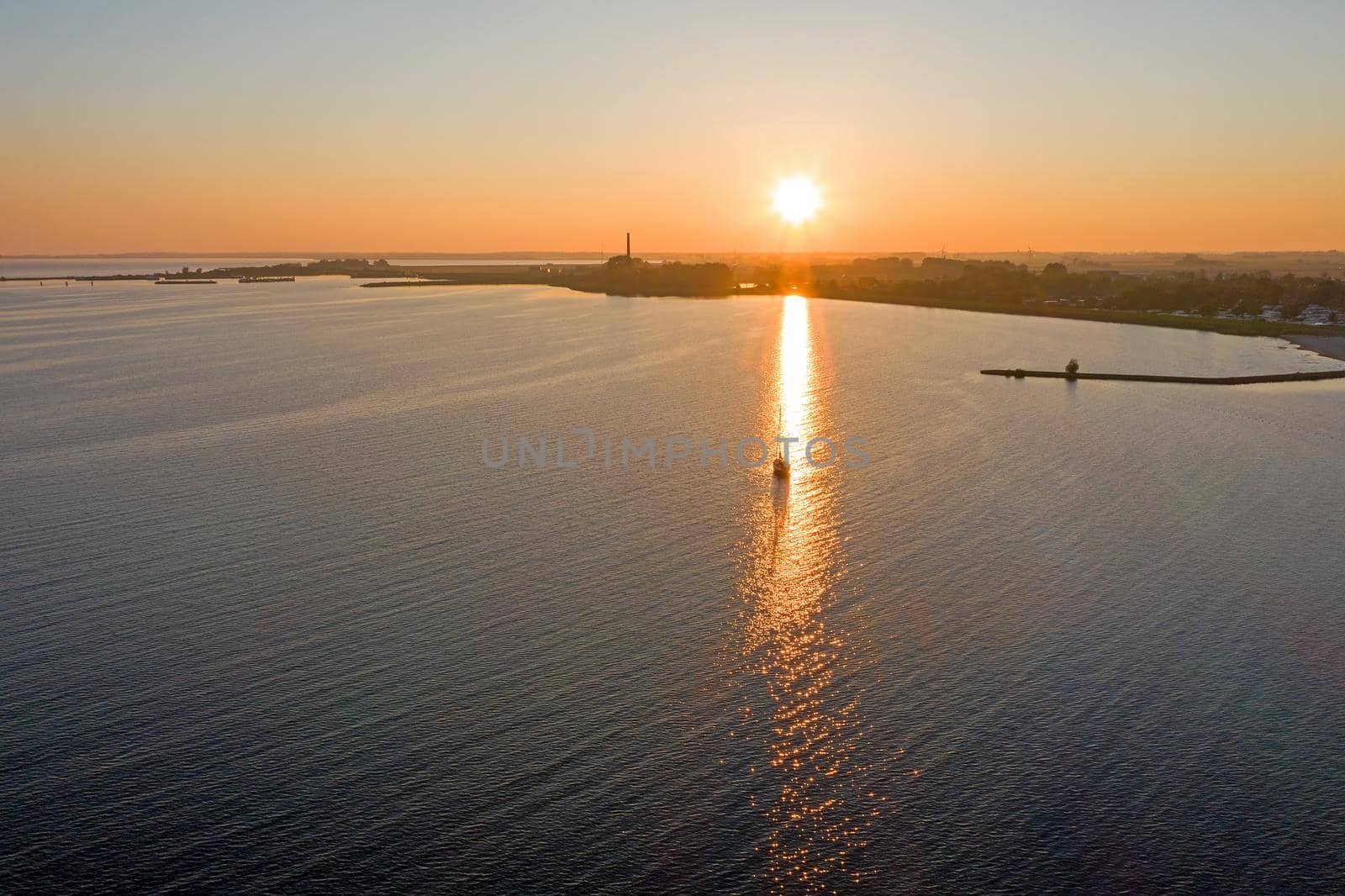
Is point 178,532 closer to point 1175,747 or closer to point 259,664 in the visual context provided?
point 259,664

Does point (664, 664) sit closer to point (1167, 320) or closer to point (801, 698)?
point (801, 698)

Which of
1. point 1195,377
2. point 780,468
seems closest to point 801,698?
point 780,468

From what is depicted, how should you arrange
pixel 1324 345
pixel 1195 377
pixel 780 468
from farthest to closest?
pixel 1324 345, pixel 1195 377, pixel 780 468

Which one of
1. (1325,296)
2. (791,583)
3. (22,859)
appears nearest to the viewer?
(22,859)

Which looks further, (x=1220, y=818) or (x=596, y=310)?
(x=596, y=310)

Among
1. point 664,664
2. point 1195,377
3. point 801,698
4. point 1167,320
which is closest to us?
point 801,698

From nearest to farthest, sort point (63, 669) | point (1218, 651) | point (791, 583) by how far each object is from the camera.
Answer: point (63, 669)
point (1218, 651)
point (791, 583)

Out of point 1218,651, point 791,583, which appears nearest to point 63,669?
point 791,583

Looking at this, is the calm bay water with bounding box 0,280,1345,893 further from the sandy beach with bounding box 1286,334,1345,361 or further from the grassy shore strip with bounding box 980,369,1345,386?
the sandy beach with bounding box 1286,334,1345,361
